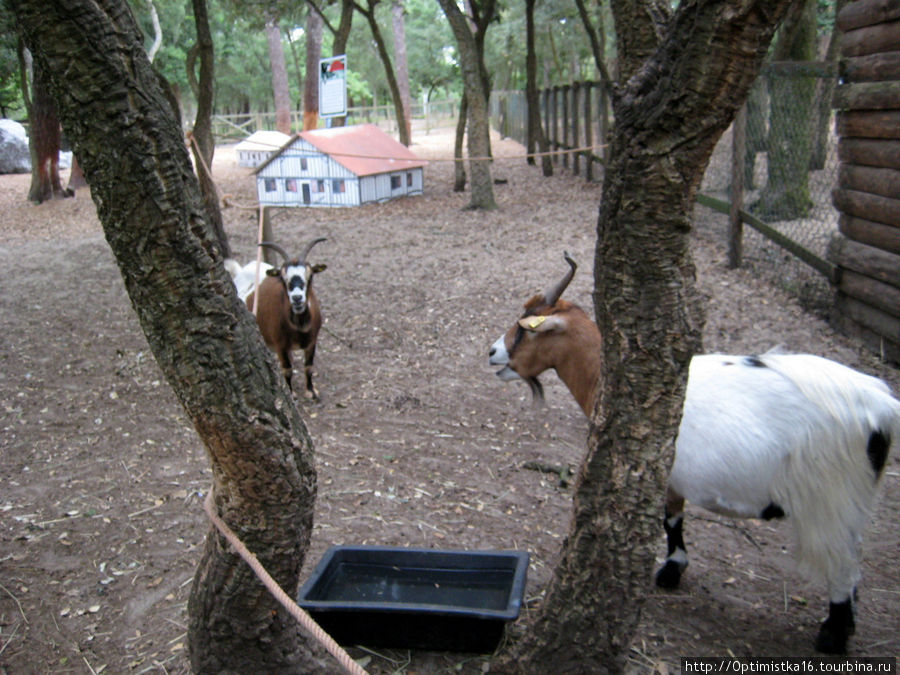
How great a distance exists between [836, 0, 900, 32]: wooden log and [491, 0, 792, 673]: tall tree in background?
4.72 meters

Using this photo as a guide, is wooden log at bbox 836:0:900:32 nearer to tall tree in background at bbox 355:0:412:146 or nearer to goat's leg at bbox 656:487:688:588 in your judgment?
goat's leg at bbox 656:487:688:588

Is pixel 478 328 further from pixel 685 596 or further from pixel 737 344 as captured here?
pixel 685 596

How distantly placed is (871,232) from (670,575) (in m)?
4.14

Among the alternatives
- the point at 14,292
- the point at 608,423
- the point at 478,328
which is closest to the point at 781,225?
the point at 478,328

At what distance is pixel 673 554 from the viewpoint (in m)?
3.58

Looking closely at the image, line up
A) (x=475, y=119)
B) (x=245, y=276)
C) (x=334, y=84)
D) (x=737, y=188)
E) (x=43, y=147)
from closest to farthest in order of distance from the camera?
(x=245, y=276)
(x=737, y=188)
(x=475, y=119)
(x=334, y=84)
(x=43, y=147)

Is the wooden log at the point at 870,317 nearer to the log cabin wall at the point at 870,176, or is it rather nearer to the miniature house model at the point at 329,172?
the log cabin wall at the point at 870,176

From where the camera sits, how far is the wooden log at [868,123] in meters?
5.84

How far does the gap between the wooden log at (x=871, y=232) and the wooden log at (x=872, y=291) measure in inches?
11.2

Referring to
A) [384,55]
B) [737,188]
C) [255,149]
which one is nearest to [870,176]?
[737,188]

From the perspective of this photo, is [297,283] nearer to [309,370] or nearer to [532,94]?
[309,370]

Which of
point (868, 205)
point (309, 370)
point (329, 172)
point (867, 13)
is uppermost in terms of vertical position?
point (867, 13)

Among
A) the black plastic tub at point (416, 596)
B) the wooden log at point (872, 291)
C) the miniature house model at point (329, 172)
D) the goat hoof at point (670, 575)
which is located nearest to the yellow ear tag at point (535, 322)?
the black plastic tub at point (416, 596)

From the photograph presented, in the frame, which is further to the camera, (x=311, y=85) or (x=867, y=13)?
(x=311, y=85)
